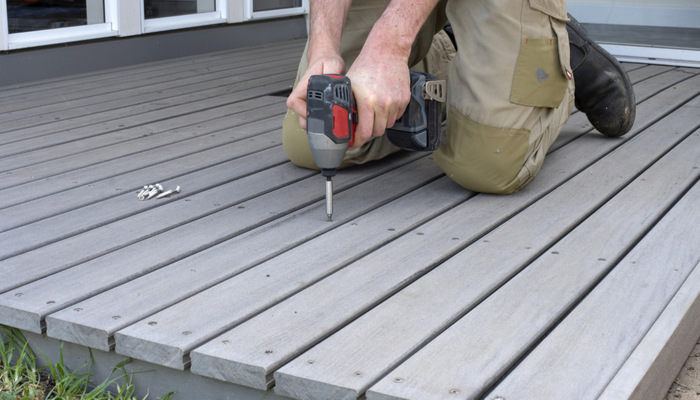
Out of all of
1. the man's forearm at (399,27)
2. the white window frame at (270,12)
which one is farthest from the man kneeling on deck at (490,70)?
the white window frame at (270,12)

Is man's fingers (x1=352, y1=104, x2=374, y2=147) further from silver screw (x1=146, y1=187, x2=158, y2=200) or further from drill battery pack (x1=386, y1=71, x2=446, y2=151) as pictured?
silver screw (x1=146, y1=187, x2=158, y2=200)

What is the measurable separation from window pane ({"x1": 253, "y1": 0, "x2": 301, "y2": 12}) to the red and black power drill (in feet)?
10.8

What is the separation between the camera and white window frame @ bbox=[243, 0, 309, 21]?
500cm

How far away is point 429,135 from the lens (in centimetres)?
200

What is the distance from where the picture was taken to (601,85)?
2.59 m

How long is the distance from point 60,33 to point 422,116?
2.41 m

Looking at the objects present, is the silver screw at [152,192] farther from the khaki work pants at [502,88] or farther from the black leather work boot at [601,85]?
the black leather work boot at [601,85]

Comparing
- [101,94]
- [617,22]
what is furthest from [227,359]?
[617,22]

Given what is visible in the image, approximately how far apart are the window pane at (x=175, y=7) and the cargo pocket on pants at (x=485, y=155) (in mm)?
2626

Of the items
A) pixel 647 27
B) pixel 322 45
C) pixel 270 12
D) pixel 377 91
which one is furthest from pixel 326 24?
pixel 270 12

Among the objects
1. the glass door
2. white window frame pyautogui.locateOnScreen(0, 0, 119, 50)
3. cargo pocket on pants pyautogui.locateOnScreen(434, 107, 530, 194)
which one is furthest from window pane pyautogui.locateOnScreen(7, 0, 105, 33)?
the glass door

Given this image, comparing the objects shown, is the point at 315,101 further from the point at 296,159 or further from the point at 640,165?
the point at 640,165

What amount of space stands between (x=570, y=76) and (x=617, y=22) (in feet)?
8.78

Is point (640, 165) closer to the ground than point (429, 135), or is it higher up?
closer to the ground
